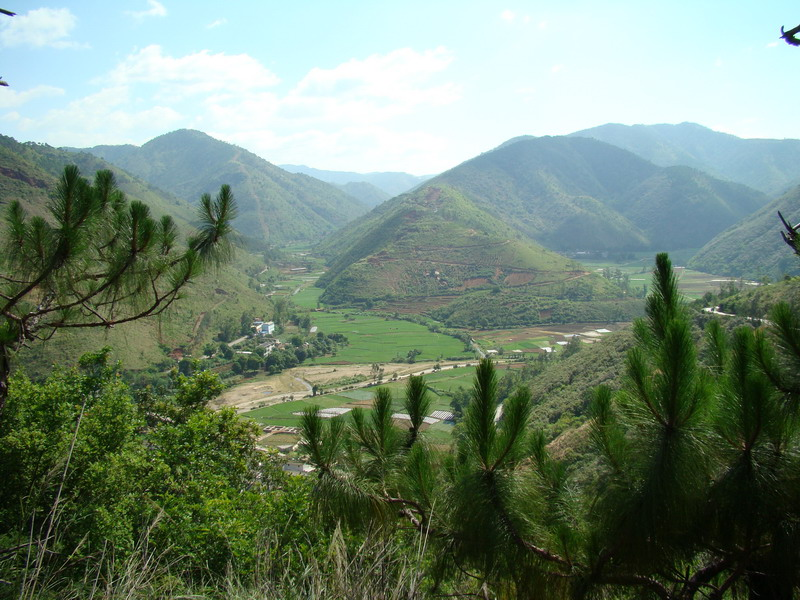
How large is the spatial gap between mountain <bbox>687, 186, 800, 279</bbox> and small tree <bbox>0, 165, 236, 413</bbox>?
2776 inches

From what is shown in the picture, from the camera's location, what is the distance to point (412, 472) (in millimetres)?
3295

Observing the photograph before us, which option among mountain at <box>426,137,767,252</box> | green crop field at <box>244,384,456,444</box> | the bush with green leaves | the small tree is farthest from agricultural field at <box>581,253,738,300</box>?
the small tree

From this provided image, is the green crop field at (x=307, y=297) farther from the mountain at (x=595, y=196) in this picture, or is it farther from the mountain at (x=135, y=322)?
the mountain at (x=595, y=196)

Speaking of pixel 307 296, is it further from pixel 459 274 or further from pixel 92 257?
pixel 92 257

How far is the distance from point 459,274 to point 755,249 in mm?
44720

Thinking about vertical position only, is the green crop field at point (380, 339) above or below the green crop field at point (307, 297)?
below

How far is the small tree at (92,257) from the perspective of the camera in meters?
3.89

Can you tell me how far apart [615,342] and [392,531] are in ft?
79.0

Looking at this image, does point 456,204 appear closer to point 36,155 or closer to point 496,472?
point 36,155

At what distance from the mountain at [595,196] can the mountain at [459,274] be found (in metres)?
31.1

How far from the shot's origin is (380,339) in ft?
163

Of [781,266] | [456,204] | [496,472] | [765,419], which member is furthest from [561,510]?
[456,204]

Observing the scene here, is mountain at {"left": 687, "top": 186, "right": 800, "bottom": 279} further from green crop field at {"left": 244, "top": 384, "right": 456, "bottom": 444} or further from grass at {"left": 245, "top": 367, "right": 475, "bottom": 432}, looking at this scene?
green crop field at {"left": 244, "top": 384, "right": 456, "bottom": 444}

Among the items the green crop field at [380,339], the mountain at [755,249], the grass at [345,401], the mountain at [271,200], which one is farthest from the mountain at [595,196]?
the grass at [345,401]
